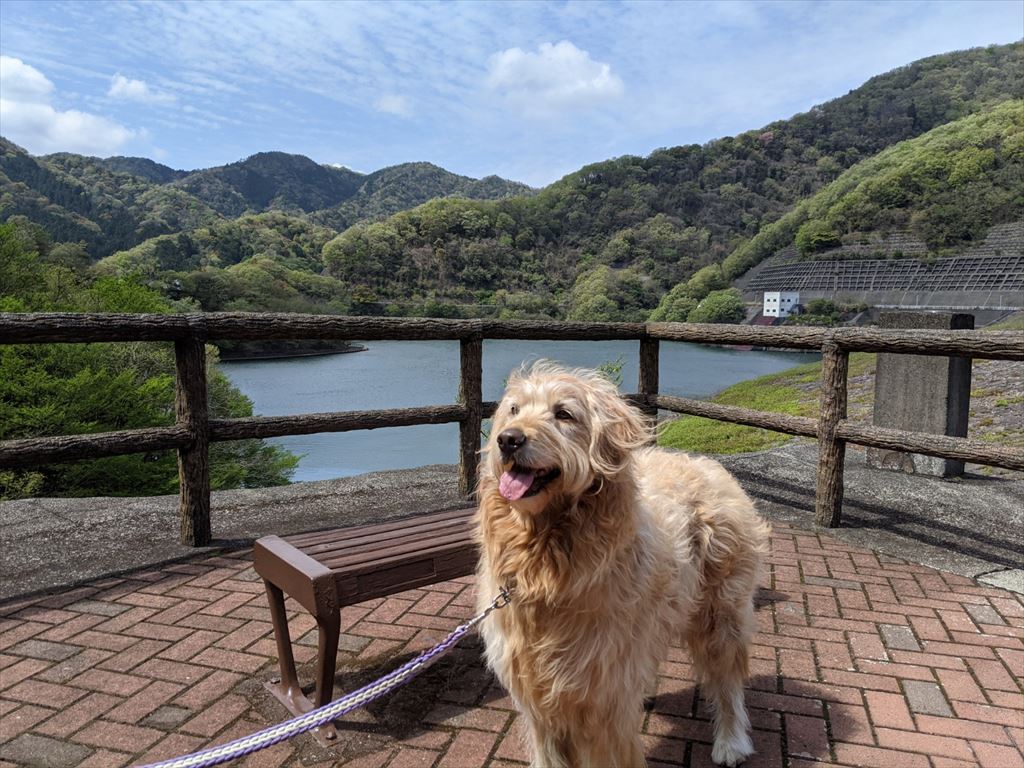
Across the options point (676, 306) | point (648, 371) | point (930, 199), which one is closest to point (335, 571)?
point (648, 371)

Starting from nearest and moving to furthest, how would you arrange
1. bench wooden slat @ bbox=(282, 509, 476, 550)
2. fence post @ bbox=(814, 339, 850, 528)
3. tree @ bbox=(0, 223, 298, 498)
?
1. bench wooden slat @ bbox=(282, 509, 476, 550)
2. fence post @ bbox=(814, 339, 850, 528)
3. tree @ bbox=(0, 223, 298, 498)

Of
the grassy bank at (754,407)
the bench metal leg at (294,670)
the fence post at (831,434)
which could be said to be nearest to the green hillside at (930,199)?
the grassy bank at (754,407)

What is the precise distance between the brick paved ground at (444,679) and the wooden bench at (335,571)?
0.75ft

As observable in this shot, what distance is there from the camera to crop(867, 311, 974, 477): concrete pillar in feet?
21.2

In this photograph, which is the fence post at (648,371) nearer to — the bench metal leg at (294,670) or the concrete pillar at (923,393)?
the concrete pillar at (923,393)

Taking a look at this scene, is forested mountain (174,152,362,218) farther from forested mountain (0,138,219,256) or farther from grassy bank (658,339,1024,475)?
grassy bank (658,339,1024,475)

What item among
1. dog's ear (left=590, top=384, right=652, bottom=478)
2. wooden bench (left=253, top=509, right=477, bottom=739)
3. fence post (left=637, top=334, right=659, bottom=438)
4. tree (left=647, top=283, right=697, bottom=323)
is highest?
tree (left=647, top=283, right=697, bottom=323)

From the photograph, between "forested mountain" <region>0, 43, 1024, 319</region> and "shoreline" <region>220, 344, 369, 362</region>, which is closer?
"shoreline" <region>220, 344, 369, 362</region>

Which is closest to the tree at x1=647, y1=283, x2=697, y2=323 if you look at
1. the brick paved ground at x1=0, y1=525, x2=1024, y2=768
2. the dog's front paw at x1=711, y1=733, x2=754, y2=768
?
the brick paved ground at x1=0, y1=525, x2=1024, y2=768

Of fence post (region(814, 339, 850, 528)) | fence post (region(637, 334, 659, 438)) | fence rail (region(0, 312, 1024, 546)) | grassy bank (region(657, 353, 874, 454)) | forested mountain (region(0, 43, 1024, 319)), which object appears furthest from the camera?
forested mountain (region(0, 43, 1024, 319))

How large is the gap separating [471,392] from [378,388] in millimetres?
12241

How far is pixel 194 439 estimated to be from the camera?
458 cm

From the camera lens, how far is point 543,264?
39.1 m

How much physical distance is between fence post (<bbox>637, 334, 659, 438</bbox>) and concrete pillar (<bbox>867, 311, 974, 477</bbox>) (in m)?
2.20
